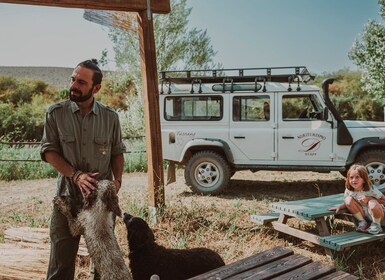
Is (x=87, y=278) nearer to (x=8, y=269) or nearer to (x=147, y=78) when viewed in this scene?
(x=8, y=269)

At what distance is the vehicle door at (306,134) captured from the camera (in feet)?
25.0

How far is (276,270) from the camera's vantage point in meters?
2.50

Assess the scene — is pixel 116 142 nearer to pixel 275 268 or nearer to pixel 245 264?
pixel 245 264

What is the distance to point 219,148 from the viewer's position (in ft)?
26.4

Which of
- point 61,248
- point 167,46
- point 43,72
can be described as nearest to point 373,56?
point 167,46

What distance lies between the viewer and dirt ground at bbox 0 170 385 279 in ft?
16.5

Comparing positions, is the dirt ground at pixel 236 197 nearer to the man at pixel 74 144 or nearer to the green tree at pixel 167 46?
the man at pixel 74 144

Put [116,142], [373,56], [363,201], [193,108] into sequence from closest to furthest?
[116,142] < [363,201] < [193,108] < [373,56]

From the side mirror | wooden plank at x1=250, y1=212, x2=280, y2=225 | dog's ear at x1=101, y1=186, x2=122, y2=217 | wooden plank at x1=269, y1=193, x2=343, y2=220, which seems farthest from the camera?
the side mirror

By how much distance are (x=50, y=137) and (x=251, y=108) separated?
6013mm

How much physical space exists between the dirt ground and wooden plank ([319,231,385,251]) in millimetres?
249

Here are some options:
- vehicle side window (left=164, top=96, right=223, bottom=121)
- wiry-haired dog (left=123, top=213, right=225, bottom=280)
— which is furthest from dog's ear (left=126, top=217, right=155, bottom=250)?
vehicle side window (left=164, top=96, right=223, bottom=121)

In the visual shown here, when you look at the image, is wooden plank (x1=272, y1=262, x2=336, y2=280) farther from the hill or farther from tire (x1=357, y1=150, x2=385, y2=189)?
the hill

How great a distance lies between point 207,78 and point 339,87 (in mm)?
25040
